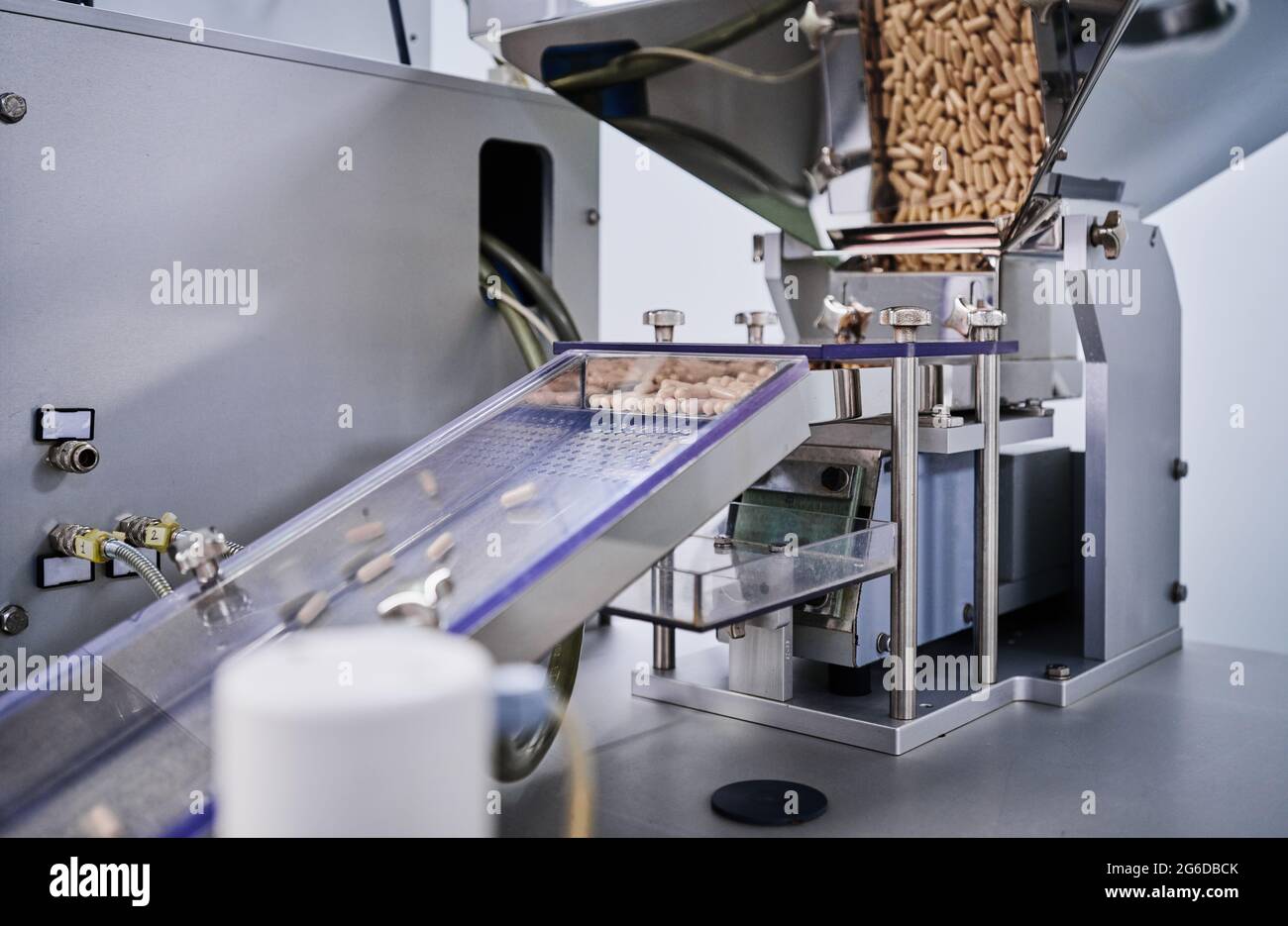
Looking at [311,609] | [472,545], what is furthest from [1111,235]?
[311,609]

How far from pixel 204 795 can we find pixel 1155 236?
157 cm

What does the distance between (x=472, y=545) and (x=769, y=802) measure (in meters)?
0.44

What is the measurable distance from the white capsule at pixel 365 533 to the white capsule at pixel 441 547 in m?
0.07

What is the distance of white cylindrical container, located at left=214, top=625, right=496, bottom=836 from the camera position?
21.4 inches

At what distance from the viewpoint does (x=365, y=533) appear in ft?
4.14

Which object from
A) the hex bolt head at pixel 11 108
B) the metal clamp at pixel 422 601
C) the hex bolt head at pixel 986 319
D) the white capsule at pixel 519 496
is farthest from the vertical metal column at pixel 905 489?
the hex bolt head at pixel 11 108

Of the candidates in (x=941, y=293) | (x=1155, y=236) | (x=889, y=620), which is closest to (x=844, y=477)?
(x=889, y=620)

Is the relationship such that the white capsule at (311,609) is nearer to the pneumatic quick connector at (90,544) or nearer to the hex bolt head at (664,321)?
the pneumatic quick connector at (90,544)

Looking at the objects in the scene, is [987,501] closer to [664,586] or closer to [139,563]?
[664,586]

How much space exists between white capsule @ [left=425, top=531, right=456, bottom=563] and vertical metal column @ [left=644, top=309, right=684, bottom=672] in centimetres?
21

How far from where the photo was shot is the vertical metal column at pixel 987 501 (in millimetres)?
1591

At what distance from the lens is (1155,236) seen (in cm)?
185

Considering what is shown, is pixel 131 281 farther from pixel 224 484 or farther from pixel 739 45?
pixel 739 45

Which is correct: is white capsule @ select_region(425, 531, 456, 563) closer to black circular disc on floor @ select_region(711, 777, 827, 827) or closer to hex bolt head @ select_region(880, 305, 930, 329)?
black circular disc on floor @ select_region(711, 777, 827, 827)
